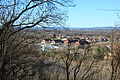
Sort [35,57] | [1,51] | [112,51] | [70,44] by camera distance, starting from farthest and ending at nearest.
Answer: [70,44]
[112,51]
[35,57]
[1,51]

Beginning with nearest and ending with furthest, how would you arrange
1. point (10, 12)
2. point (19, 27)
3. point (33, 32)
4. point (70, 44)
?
point (10, 12) < point (19, 27) < point (33, 32) < point (70, 44)

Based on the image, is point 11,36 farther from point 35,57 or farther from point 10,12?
point 35,57

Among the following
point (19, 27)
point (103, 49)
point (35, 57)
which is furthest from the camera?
point (103, 49)

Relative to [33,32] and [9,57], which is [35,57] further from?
[9,57]

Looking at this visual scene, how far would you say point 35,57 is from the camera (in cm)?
970

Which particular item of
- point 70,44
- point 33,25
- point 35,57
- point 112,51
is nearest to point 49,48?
point 70,44

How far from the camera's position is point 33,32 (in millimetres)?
8336

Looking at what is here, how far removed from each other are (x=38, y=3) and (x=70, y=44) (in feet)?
22.6

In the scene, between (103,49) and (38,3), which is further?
(103,49)

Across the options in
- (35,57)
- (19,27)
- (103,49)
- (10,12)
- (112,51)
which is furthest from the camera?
(103,49)

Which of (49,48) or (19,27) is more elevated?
(19,27)

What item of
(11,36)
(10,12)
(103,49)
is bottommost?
(103,49)

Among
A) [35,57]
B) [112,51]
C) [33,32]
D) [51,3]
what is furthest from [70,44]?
[51,3]

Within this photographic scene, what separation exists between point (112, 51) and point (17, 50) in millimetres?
6835
